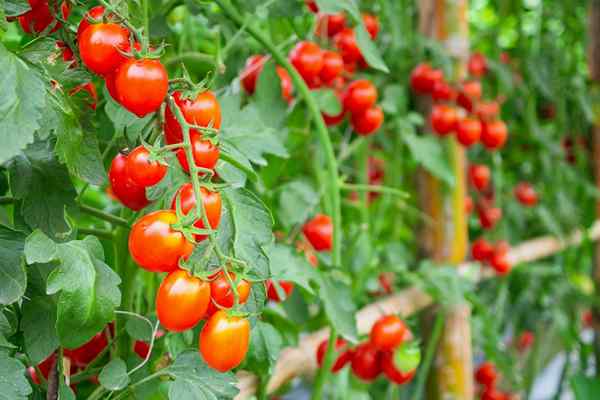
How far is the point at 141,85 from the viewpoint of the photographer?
0.42 metres

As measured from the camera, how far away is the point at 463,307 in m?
1.26

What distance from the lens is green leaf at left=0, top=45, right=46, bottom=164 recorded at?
38 cm

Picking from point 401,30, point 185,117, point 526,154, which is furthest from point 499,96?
point 185,117

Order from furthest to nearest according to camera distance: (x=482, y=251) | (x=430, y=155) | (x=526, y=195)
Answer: (x=526, y=195) → (x=482, y=251) → (x=430, y=155)

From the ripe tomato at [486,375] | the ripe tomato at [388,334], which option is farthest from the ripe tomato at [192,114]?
the ripe tomato at [486,375]

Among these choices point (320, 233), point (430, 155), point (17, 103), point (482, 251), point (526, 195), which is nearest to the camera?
point (17, 103)

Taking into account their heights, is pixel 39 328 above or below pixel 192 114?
below

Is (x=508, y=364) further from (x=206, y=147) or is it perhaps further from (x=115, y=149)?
(x=206, y=147)

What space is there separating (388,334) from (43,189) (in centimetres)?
52

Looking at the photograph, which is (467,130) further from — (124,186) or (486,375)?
(124,186)

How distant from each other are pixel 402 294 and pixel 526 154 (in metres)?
0.75

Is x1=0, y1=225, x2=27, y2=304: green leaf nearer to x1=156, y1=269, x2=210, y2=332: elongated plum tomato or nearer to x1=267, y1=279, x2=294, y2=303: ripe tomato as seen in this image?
x1=156, y1=269, x2=210, y2=332: elongated plum tomato

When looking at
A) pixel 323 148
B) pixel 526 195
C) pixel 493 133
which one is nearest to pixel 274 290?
pixel 323 148

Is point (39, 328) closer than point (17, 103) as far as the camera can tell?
No
